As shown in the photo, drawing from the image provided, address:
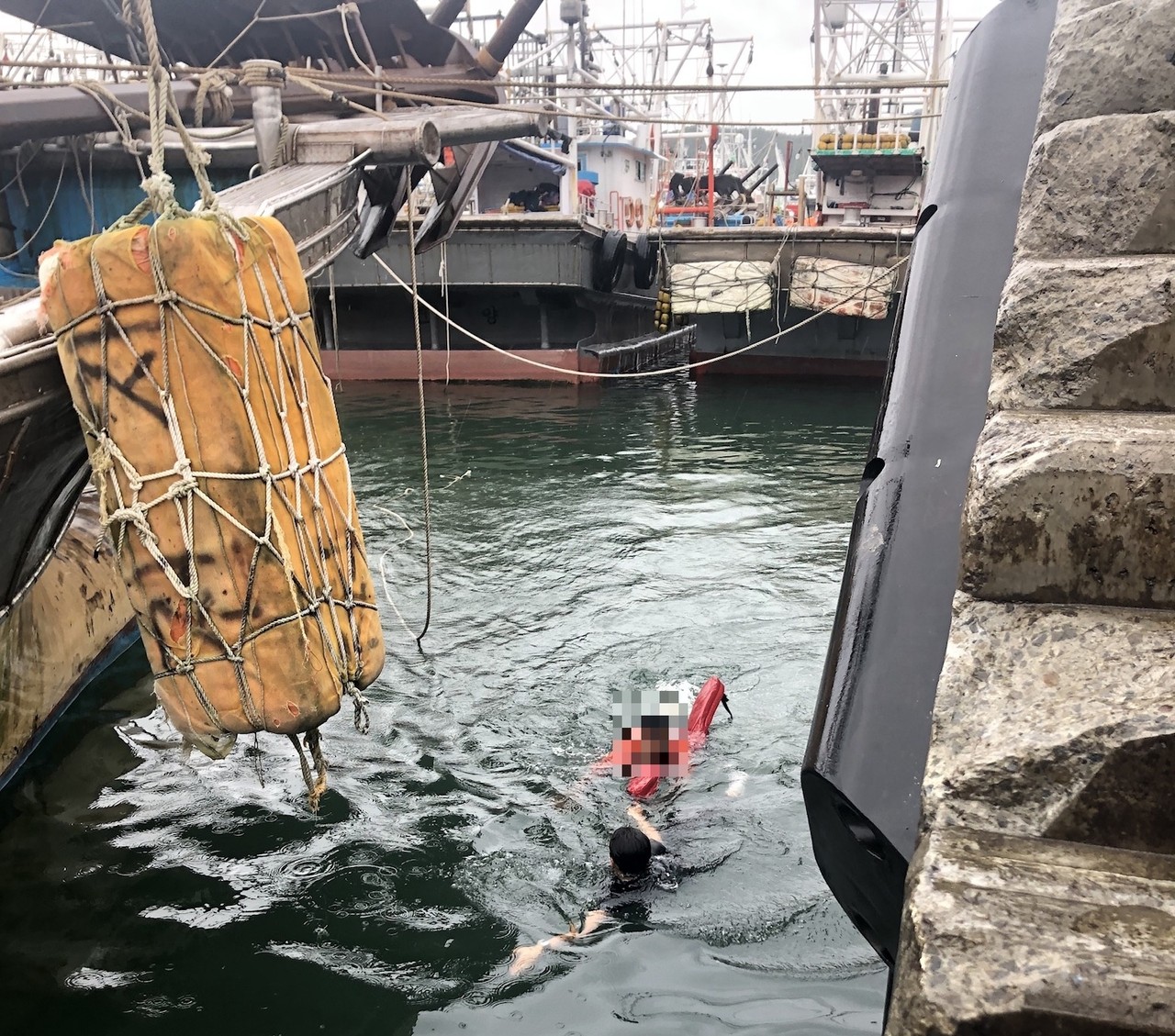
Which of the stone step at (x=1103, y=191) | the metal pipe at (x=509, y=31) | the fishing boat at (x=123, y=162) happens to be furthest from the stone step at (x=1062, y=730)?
the metal pipe at (x=509, y=31)

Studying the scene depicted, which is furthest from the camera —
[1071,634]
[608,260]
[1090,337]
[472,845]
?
[608,260]

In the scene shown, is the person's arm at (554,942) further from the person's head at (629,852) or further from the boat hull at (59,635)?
the boat hull at (59,635)

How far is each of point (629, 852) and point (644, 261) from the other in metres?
17.4

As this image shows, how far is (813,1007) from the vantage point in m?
3.57

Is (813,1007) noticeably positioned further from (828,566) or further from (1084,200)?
(828,566)

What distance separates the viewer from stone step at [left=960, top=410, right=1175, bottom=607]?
163 cm

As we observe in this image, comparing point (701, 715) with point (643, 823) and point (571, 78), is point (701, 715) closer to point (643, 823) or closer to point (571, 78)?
point (643, 823)

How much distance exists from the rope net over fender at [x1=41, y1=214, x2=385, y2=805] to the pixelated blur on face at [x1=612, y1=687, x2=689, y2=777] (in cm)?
178

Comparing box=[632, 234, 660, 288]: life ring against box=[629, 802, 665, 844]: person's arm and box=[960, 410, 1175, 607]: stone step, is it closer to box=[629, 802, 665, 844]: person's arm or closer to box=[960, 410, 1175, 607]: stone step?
box=[629, 802, 665, 844]: person's arm

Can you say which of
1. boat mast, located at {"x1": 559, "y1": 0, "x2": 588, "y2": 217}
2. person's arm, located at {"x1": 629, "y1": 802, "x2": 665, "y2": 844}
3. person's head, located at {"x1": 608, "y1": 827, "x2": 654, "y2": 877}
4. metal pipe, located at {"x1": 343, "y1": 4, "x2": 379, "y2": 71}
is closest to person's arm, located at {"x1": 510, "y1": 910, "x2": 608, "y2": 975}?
person's head, located at {"x1": 608, "y1": 827, "x2": 654, "y2": 877}

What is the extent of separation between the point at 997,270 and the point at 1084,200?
0.26 m

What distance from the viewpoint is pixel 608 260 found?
61.1 feet

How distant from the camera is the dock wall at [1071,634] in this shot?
4.00 ft

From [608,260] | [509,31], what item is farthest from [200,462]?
[608,260]
